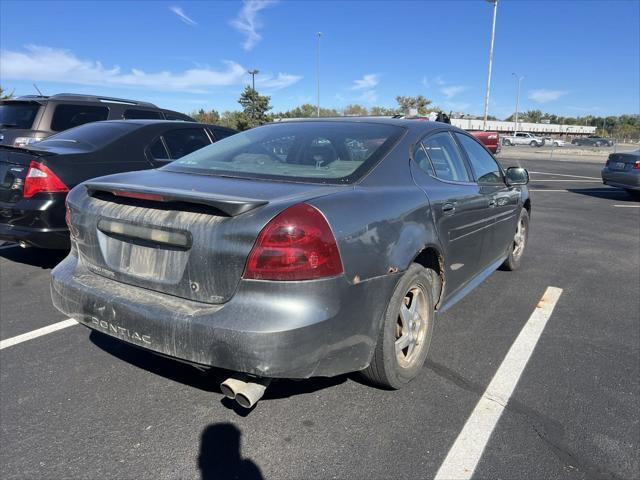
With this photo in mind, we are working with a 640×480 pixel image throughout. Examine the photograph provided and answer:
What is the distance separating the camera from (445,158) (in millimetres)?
3557

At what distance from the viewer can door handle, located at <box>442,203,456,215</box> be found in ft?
10.1

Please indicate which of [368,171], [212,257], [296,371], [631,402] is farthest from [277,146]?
[631,402]

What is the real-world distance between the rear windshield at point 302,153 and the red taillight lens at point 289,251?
1.78 ft

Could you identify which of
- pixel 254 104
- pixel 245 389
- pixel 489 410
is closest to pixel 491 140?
pixel 489 410

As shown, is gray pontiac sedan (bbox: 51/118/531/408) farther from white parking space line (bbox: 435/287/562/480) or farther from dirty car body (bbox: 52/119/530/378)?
white parking space line (bbox: 435/287/562/480)

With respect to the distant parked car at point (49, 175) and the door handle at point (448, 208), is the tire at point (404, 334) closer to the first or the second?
the door handle at point (448, 208)

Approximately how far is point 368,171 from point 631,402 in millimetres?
2044

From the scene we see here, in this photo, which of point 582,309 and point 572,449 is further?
point 582,309

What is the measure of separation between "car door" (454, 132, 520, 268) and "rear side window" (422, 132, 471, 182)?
201 mm

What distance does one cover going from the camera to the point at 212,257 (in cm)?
214

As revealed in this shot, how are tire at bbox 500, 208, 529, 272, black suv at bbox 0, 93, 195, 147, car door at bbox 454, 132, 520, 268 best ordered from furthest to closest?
black suv at bbox 0, 93, 195, 147 → tire at bbox 500, 208, 529, 272 → car door at bbox 454, 132, 520, 268

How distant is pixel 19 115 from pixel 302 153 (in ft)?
19.1

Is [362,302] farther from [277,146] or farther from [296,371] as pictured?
[277,146]

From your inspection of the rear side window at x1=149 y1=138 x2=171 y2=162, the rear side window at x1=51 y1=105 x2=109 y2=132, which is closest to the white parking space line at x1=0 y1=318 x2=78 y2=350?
the rear side window at x1=149 y1=138 x2=171 y2=162
